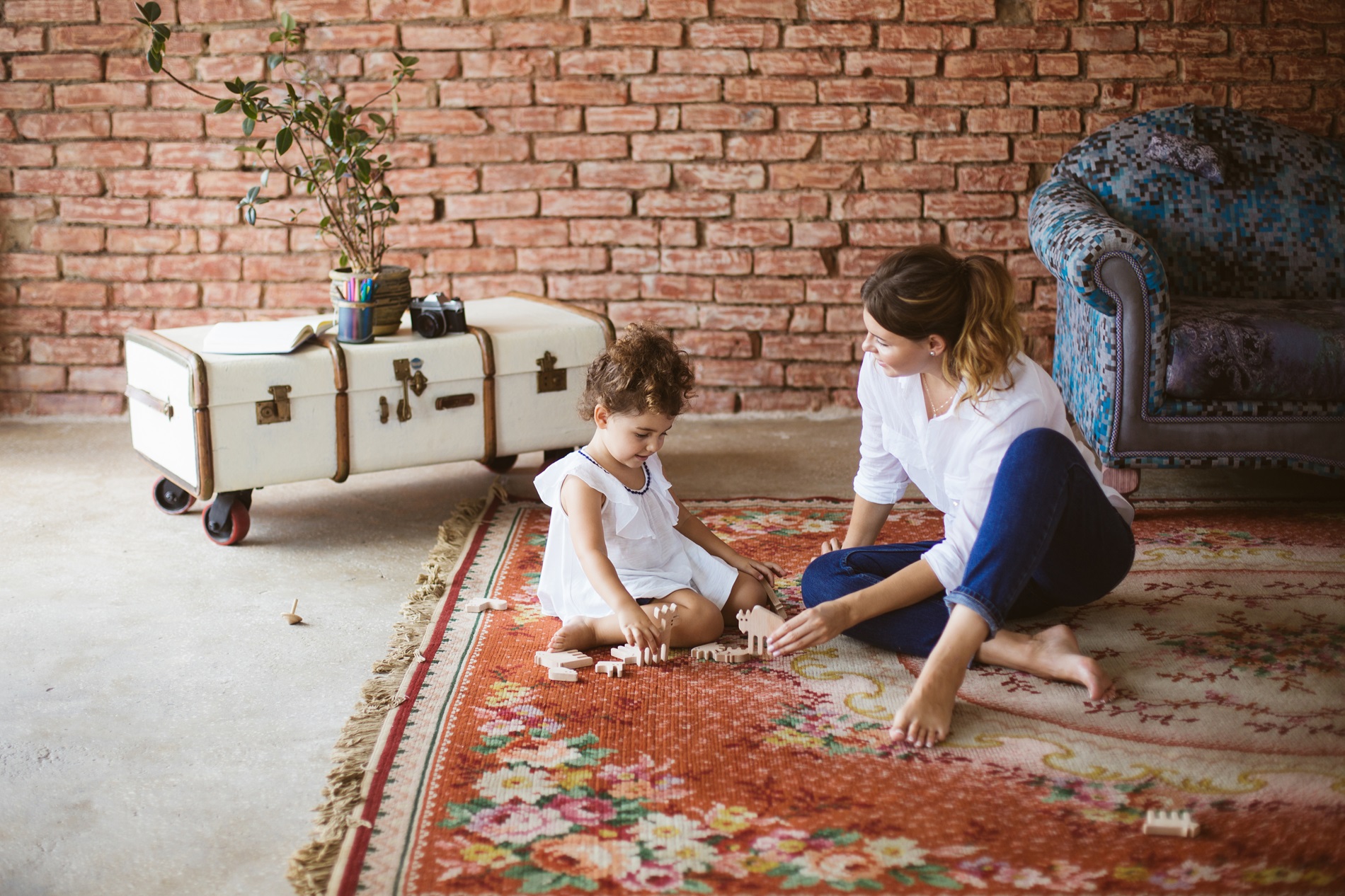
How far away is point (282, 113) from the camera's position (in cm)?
261

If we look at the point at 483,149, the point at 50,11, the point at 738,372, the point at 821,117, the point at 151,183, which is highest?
the point at 50,11

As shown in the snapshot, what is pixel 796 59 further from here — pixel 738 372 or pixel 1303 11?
pixel 1303 11

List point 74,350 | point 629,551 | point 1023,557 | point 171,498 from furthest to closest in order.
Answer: point 74,350 → point 171,498 → point 629,551 → point 1023,557

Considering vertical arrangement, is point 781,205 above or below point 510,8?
below

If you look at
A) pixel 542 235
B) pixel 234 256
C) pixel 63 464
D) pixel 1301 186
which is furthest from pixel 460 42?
pixel 1301 186

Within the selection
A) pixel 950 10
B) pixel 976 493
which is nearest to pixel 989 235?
pixel 950 10

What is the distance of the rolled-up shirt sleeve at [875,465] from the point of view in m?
2.07

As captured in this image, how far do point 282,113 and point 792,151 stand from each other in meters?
1.55

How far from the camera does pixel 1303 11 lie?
11.3 ft

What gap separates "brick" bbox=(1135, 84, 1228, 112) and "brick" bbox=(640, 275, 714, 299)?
4.57 ft

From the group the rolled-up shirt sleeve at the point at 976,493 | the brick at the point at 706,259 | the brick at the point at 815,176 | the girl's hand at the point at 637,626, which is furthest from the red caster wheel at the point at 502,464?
the rolled-up shirt sleeve at the point at 976,493

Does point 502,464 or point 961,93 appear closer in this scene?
point 502,464

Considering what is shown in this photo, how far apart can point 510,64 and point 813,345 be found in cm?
125

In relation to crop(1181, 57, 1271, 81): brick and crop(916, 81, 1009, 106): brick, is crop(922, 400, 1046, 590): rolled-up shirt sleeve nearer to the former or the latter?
crop(916, 81, 1009, 106): brick
